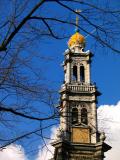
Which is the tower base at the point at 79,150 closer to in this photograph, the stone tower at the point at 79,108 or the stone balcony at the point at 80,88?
the stone tower at the point at 79,108

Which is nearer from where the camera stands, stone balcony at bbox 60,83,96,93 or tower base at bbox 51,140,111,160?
tower base at bbox 51,140,111,160

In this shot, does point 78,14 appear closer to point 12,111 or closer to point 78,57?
point 12,111

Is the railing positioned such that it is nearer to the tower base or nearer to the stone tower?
the stone tower

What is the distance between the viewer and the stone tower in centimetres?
4794

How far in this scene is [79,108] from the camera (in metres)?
45.5

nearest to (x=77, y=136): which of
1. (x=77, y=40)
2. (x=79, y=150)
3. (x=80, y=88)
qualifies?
(x=79, y=150)

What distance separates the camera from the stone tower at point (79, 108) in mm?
47938

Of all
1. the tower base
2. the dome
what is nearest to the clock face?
the tower base

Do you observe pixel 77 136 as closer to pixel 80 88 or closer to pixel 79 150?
pixel 79 150

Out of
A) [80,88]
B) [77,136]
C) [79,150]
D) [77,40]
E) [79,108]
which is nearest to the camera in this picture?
[79,108]

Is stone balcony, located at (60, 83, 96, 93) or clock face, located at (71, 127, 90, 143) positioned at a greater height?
stone balcony, located at (60, 83, 96, 93)

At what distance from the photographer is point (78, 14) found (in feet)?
33.9

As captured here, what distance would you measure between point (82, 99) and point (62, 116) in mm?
39959

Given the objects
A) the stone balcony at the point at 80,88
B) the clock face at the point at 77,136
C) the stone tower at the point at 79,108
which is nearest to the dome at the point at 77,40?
the stone tower at the point at 79,108
